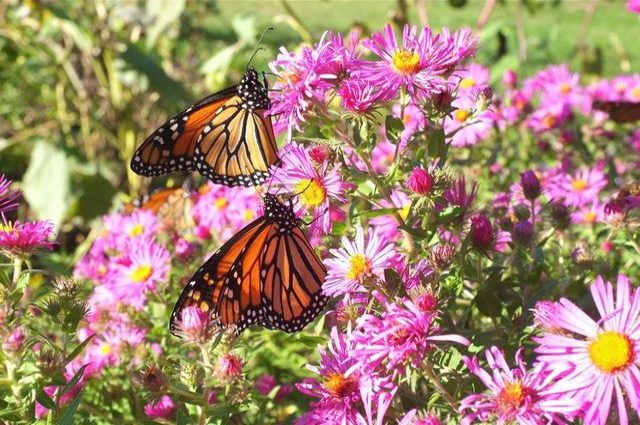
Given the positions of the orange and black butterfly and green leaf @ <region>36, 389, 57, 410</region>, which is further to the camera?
the orange and black butterfly

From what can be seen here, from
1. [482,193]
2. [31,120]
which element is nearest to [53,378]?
[482,193]

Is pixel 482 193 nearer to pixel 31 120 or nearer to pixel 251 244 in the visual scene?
pixel 251 244

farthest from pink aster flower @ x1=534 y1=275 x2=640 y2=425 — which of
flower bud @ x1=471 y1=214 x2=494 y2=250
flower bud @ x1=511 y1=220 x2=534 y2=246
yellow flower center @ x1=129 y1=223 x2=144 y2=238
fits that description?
yellow flower center @ x1=129 y1=223 x2=144 y2=238

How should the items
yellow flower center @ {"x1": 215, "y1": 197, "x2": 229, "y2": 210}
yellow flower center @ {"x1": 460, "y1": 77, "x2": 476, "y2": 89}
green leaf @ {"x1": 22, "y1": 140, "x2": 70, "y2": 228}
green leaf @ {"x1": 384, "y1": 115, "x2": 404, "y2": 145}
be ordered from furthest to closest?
green leaf @ {"x1": 22, "y1": 140, "x2": 70, "y2": 228} → yellow flower center @ {"x1": 460, "y1": 77, "x2": 476, "y2": 89} → yellow flower center @ {"x1": 215, "y1": 197, "x2": 229, "y2": 210} → green leaf @ {"x1": 384, "y1": 115, "x2": 404, "y2": 145}

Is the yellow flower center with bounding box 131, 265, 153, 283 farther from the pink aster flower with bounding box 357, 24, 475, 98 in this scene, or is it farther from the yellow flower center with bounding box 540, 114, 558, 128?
the yellow flower center with bounding box 540, 114, 558, 128

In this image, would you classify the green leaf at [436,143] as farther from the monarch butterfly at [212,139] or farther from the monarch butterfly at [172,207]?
the monarch butterfly at [172,207]

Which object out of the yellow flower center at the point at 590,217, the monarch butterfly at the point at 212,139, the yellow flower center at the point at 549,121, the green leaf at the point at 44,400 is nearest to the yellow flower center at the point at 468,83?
the yellow flower center at the point at 549,121
